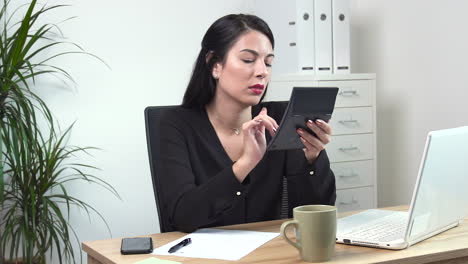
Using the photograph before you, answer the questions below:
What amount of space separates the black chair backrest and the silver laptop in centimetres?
56

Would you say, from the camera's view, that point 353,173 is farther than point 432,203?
Yes

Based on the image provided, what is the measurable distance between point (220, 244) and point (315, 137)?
1.51ft

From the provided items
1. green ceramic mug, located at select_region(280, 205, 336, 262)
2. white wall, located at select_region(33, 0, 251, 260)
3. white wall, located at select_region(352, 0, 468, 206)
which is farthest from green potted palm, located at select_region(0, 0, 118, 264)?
green ceramic mug, located at select_region(280, 205, 336, 262)

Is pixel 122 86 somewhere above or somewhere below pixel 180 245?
above

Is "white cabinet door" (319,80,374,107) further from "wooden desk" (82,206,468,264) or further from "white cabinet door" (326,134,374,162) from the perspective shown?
"wooden desk" (82,206,468,264)

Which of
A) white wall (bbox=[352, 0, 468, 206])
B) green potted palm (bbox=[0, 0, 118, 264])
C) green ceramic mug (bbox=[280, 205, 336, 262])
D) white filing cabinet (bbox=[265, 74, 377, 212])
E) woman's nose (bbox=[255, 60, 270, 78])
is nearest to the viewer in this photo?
green ceramic mug (bbox=[280, 205, 336, 262])

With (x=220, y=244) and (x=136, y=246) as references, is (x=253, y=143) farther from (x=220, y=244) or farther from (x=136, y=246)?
(x=136, y=246)

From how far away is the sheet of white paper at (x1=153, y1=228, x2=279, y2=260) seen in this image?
1.45 m

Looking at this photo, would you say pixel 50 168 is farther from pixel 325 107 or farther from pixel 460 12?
pixel 460 12

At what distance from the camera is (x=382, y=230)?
1.59 meters

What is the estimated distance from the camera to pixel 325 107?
1.69m

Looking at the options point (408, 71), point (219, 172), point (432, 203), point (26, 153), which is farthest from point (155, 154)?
point (408, 71)

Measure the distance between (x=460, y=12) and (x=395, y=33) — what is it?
497 millimetres

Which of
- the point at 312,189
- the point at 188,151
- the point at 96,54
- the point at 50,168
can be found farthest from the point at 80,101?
the point at 312,189
